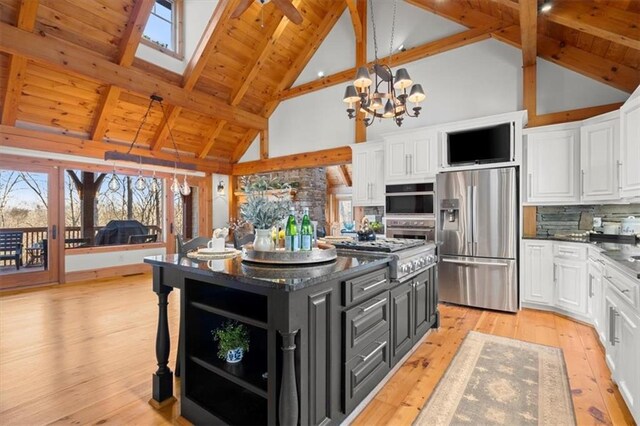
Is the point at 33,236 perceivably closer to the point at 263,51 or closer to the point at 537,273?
the point at 263,51

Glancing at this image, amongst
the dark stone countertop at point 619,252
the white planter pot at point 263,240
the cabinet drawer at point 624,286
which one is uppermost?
the white planter pot at point 263,240

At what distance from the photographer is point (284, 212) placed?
2014 millimetres

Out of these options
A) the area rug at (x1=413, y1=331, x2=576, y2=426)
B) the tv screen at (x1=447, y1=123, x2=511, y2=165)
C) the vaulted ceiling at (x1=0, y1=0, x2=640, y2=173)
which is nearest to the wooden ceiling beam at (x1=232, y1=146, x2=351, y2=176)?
the vaulted ceiling at (x1=0, y1=0, x2=640, y2=173)

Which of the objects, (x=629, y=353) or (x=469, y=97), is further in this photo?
(x=469, y=97)

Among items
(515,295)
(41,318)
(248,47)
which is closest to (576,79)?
(515,295)

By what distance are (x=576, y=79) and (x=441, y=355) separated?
4.00 metres

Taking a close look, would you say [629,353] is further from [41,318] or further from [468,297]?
[41,318]

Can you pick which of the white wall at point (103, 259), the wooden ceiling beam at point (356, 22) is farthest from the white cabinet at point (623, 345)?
the white wall at point (103, 259)

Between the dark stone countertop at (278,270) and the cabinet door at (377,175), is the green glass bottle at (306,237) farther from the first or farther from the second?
the cabinet door at (377,175)

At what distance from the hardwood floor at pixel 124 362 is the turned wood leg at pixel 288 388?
0.74 meters

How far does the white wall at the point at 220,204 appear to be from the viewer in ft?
26.6

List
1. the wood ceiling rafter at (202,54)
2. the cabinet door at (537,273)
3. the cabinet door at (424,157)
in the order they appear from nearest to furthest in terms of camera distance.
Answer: the cabinet door at (537,273), the cabinet door at (424,157), the wood ceiling rafter at (202,54)

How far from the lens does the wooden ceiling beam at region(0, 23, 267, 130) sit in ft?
12.8

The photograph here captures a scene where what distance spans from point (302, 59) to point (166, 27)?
8.87ft
